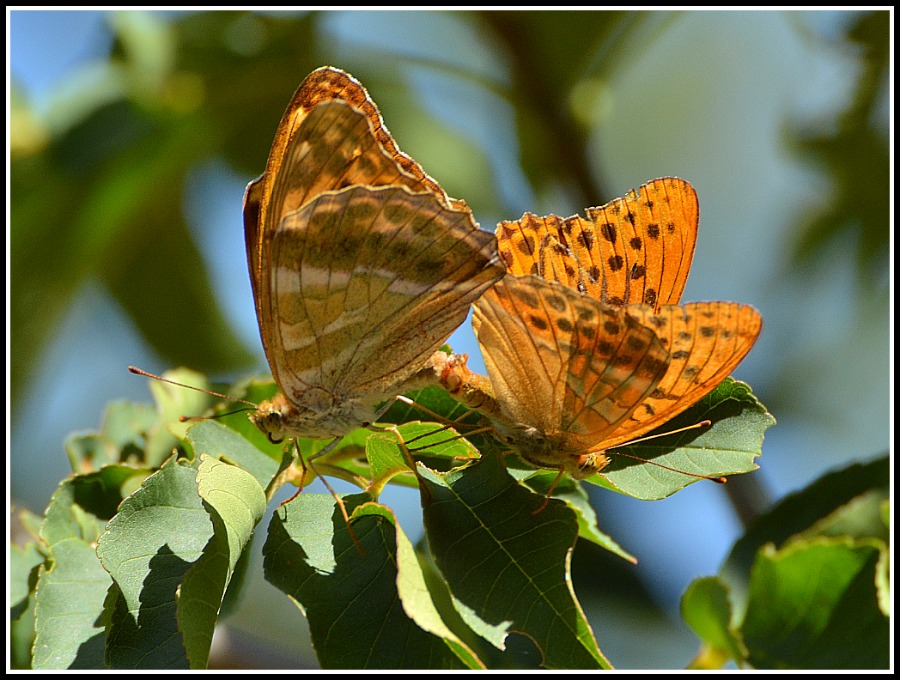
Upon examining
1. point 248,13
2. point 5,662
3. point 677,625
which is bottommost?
point 677,625

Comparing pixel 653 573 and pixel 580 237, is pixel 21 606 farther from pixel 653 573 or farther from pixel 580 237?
pixel 653 573

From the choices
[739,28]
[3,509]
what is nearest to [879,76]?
[739,28]

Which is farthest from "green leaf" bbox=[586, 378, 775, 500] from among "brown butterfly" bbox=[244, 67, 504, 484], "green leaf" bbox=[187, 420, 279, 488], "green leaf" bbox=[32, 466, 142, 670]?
"green leaf" bbox=[32, 466, 142, 670]

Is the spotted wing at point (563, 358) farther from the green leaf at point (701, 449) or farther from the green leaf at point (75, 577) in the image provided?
the green leaf at point (75, 577)

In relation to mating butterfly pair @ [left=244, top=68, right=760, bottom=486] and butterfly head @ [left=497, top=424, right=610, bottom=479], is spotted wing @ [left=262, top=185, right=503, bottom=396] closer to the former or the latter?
mating butterfly pair @ [left=244, top=68, right=760, bottom=486]

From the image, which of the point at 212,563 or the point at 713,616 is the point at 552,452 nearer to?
the point at 713,616

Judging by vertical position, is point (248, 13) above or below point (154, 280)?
above

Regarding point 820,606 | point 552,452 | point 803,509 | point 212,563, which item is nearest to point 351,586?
point 212,563
